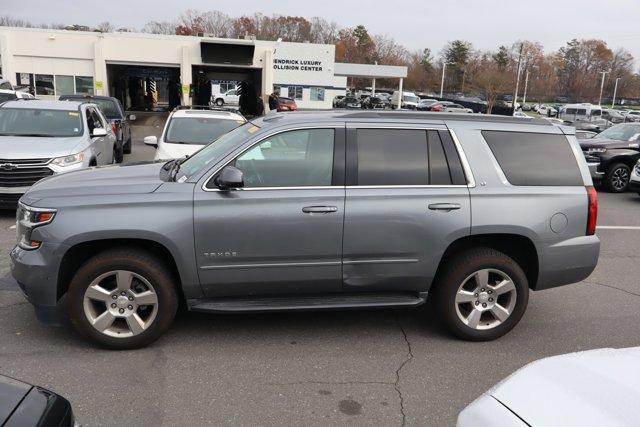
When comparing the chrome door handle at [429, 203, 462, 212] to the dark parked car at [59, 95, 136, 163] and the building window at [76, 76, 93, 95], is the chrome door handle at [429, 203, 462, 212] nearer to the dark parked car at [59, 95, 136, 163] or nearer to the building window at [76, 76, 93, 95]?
the dark parked car at [59, 95, 136, 163]

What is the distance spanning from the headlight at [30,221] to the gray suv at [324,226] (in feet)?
0.05

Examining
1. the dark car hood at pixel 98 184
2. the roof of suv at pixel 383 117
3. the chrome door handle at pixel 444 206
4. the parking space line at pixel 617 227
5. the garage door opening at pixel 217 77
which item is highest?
the garage door opening at pixel 217 77

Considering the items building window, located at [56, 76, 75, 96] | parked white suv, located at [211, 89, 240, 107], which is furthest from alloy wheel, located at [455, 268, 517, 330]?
parked white suv, located at [211, 89, 240, 107]

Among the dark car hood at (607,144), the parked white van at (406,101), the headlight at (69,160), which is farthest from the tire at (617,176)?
the parked white van at (406,101)

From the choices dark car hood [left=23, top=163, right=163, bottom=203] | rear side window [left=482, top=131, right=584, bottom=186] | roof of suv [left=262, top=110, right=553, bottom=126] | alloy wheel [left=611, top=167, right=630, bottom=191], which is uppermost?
roof of suv [left=262, top=110, right=553, bottom=126]

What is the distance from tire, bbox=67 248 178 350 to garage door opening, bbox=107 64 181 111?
32.0 meters

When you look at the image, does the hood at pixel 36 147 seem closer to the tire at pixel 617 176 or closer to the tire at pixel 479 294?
the tire at pixel 479 294

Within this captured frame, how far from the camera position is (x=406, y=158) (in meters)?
4.44

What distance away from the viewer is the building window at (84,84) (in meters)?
32.6

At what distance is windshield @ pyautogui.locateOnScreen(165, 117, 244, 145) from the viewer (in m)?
9.45

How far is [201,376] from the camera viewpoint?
3.87 metres

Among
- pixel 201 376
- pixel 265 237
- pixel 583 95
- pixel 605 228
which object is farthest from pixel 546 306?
pixel 583 95

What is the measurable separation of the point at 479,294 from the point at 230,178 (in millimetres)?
2236

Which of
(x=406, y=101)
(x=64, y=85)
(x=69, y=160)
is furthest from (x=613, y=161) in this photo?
(x=406, y=101)
